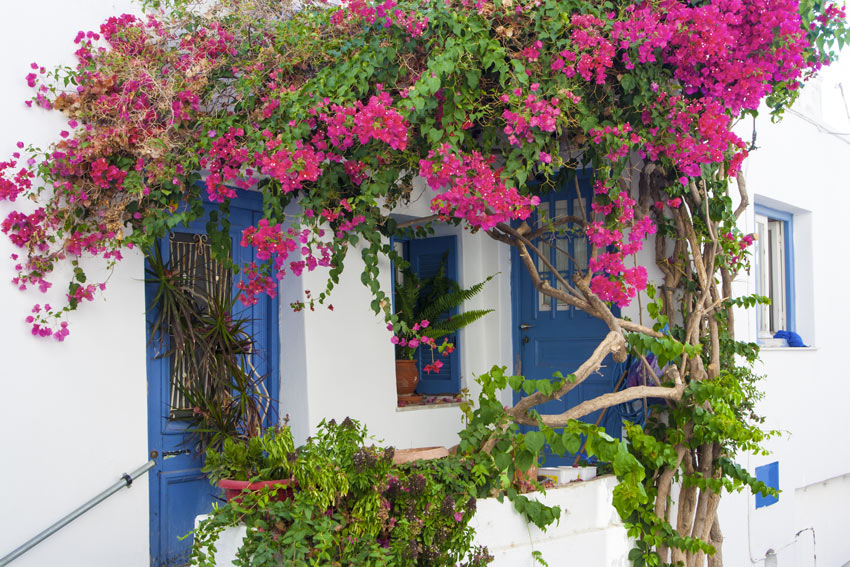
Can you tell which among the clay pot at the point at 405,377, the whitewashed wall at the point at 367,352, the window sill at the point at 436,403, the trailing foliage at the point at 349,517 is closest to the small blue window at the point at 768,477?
the whitewashed wall at the point at 367,352

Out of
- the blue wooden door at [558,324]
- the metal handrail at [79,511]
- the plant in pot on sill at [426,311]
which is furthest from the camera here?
the plant in pot on sill at [426,311]

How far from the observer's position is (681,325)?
5590 millimetres

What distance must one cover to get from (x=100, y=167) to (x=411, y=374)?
306cm

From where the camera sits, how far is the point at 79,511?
13.5 ft

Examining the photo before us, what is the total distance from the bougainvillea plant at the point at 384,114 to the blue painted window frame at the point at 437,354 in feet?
6.16

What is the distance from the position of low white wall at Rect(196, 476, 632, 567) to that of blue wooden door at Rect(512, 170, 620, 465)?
120 cm

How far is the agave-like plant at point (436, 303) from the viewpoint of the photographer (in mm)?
6418

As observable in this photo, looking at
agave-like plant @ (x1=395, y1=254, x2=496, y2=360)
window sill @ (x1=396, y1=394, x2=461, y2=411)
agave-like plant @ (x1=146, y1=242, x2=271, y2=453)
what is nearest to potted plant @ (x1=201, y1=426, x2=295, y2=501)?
agave-like plant @ (x1=146, y1=242, x2=271, y2=453)

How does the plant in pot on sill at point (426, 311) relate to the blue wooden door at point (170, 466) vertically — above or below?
above

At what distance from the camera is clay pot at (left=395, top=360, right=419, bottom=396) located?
6.46 metres

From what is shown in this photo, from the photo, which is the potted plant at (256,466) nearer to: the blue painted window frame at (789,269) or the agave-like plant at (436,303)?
the agave-like plant at (436,303)

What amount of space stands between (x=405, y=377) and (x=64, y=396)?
2813 millimetres

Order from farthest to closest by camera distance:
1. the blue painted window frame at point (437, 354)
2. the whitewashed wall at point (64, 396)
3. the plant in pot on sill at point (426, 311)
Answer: the blue painted window frame at point (437, 354) < the plant in pot on sill at point (426, 311) < the whitewashed wall at point (64, 396)

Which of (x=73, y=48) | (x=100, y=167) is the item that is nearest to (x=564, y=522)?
(x=100, y=167)
